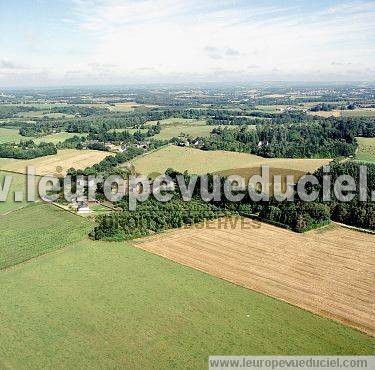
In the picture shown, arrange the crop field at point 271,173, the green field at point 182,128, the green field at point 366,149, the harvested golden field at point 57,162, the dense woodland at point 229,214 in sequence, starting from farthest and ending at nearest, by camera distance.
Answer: the green field at point 182,128 < the green field at point 366,149 < the harvested golden field at point 57,162 < the crop field at point 271,173 < the dense woodland at point 229,214

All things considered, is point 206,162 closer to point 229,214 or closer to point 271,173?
point 271,173

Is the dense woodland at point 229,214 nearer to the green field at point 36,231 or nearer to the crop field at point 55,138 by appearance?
the green field at point 36,231

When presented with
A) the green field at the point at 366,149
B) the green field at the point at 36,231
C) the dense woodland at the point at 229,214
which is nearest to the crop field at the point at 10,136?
the green field at the point at 36,231

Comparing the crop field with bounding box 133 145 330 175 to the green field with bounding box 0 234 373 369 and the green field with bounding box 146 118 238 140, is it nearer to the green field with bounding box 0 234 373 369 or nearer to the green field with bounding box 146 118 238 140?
the green field with bounding box 146 118 238 140

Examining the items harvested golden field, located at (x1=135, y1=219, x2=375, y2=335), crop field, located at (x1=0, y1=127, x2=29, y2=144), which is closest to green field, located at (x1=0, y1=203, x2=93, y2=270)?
harvested golden field, located at (x1=135, y1=219, x2=375, y2=335)

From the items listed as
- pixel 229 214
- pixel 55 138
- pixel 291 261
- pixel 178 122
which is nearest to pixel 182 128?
pixel 178 122
